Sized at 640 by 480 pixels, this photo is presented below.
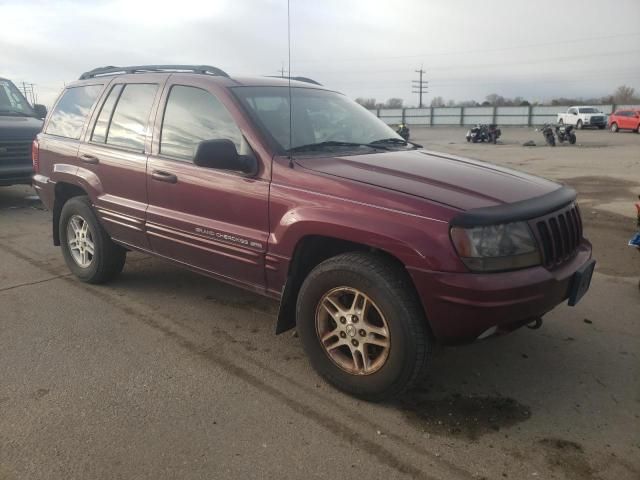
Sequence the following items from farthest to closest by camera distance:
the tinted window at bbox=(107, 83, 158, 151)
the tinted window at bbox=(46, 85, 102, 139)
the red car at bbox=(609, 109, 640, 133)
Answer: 1. the red car at bbox=(609, 109, 640, 133)
2. the tinted window at bbox=(46, 85, 102, 139)
3. the tinted window at bbox=(107, 83, 158, 151)

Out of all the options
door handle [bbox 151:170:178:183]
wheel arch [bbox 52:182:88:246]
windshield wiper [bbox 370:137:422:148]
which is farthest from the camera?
wheel arch [bbox 52:182:88:246]

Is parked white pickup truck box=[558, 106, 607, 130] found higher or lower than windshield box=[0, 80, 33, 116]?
higher

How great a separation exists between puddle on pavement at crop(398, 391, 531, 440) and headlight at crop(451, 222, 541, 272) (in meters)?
0.84

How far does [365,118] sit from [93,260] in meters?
2.68

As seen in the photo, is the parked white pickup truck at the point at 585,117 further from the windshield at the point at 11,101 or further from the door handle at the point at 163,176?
the door handle at the point at 163,176

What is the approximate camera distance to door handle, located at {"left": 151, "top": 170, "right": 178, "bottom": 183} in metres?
3.80

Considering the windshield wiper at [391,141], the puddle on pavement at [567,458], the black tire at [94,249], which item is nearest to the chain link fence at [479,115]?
the black tire at [94,249]

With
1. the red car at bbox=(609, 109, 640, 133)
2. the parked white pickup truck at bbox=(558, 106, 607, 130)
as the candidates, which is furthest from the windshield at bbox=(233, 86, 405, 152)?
the parked white pickup truck at bbox=(558, 106, 607, 130)

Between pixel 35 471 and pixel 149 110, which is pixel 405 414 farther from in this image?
pixel 149 110

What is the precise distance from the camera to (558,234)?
2.99m

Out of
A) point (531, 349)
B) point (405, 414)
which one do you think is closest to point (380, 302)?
point (405, 414)

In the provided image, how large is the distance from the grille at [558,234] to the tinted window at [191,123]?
6.19ft

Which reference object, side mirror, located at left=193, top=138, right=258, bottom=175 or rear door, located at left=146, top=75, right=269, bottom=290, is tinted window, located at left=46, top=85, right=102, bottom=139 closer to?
rear door, located at left=146, top=75, right=269, bottom=290

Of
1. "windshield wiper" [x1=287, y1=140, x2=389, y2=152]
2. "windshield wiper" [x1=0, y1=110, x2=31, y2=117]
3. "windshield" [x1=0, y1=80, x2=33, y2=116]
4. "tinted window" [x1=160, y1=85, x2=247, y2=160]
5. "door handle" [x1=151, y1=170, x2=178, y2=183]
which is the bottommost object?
"door handle" [x1=151, y1=170, x2=178, y2=183]
